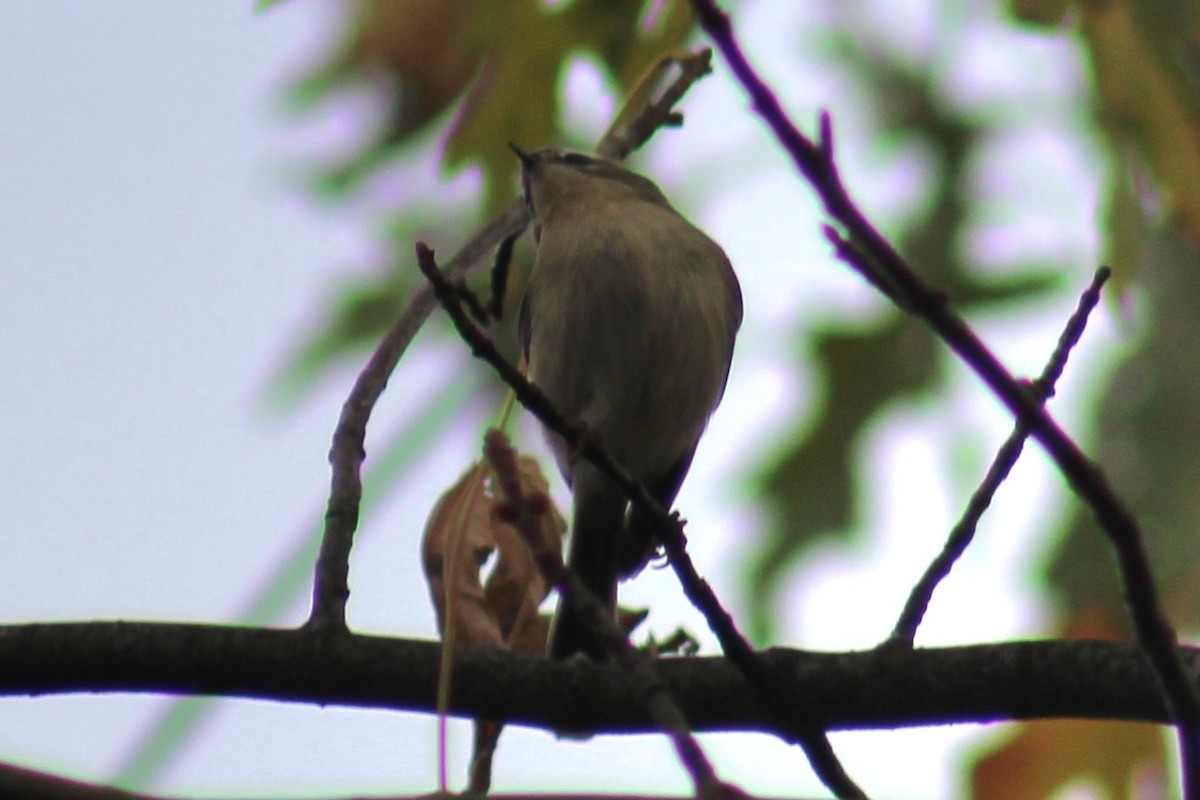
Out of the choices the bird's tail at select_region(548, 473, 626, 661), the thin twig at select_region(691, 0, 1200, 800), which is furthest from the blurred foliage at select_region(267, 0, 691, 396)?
the thin twig at select_region(691, 0, 1200, 800)

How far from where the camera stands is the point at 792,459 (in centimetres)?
461

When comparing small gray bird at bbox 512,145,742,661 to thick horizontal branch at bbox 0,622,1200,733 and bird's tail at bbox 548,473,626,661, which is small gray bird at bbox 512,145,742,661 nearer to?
bird's tail at bbox 548,473,626,661

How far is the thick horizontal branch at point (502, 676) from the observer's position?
2686 millimetres

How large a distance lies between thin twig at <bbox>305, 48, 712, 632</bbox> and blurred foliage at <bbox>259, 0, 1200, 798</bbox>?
0.20 m

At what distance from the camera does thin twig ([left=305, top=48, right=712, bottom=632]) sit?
111 inches

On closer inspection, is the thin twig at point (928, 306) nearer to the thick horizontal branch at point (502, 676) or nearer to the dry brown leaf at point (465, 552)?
the thick horizontal branch at point (502, 676)

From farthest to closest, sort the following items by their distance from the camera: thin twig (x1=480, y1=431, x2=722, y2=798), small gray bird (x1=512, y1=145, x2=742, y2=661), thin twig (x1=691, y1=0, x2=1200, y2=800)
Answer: small gray bird (x1=512, y1=145, x2=742, y2=661)
thin twig (x1=691, y1=0, x2=1200, y2=800)
thin twig (x1=480, y1=431, x2=722, y2=798)

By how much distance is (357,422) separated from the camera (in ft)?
10.2

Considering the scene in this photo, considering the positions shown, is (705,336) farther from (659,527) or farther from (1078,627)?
(659,527)

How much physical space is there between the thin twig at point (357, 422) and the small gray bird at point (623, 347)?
1.30 ft

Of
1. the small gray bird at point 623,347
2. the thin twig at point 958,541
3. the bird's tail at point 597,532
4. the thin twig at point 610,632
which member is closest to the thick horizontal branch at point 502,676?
the thin twig at point 958,541

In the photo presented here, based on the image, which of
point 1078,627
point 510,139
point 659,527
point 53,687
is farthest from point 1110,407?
point 53,687

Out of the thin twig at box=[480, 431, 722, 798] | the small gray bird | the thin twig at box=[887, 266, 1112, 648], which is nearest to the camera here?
the thin twig at box=[480, 431, 722, 798]

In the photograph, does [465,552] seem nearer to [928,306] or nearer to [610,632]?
[610,632]
